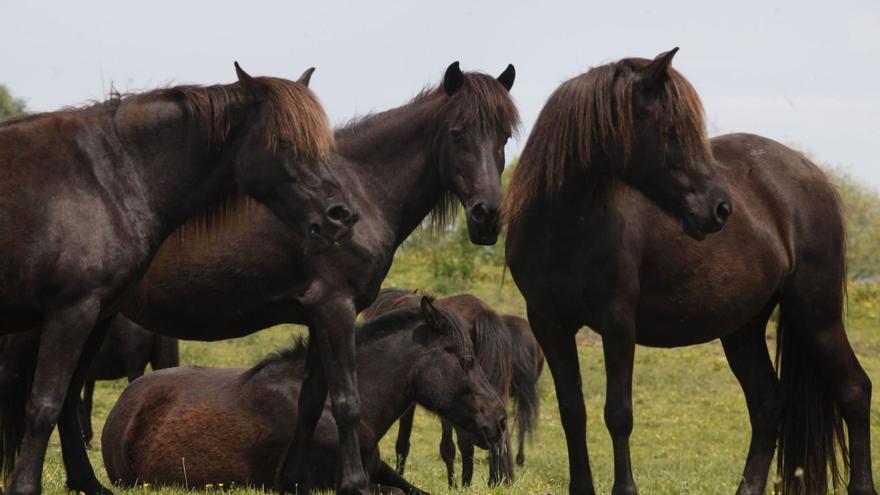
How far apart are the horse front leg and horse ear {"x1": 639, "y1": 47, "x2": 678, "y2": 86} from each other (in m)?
2.24

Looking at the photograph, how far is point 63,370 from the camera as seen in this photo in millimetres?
5641

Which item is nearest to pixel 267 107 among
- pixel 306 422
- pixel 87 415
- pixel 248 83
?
pixel 248 83

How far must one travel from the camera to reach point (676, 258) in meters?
7.43

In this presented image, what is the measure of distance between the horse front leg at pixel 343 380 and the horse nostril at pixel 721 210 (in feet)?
7.37

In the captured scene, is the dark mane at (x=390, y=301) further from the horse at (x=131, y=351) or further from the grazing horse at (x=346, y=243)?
the grazing horse at (x=346, y=243)

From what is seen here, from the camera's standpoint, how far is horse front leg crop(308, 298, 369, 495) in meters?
6.76

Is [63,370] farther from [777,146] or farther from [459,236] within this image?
[459,236]

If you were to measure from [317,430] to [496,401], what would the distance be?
128cm

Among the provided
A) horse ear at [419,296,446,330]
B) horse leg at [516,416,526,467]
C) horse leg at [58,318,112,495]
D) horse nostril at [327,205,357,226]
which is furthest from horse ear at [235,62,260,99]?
horse leg at [516,416,526,467]

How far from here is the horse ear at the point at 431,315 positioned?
8.23 m

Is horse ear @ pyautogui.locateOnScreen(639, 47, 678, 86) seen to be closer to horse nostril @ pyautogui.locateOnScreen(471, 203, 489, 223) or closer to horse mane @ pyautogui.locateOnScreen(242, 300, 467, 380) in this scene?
horse nostril @ pyautogui.locateOnScreen(471, 203, 489, 223)

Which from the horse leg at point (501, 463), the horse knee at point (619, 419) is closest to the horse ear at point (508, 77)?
the horse knee at point (619, 419)

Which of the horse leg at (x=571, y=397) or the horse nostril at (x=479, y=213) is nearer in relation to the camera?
the horse nostril at (x=479, y=213)

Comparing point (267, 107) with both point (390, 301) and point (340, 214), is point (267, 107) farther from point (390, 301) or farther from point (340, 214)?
point (390, 301)
